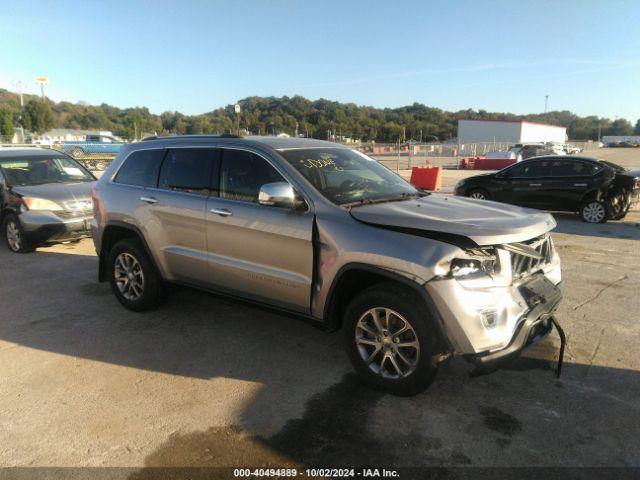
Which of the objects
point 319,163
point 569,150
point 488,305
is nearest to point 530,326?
point 488,305

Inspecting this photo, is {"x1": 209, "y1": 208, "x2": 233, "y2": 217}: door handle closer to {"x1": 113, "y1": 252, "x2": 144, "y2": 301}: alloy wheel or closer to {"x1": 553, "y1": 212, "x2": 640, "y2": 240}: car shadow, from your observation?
{"x1": 113, "y1": 252, "x2": 144, "y2": 301}: alloy wheel

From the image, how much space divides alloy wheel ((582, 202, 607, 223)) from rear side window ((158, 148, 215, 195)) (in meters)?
9.48

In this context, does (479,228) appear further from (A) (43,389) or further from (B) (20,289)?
(B) (20,289)

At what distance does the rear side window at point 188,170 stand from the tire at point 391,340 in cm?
196

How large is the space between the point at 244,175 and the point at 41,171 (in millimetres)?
6416

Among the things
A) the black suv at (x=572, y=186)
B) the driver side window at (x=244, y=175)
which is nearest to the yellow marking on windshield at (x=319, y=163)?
the driver side window at (x=244, y=175)

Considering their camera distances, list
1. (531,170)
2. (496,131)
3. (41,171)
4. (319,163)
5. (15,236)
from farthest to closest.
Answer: (496,131) → (531,170) → (41,171) → (15,236) → (319,163)

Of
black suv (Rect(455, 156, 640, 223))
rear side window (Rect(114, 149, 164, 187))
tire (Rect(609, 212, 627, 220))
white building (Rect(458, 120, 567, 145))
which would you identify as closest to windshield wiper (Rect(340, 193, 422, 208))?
rear side window (Rect(114, 149, 164, 187))

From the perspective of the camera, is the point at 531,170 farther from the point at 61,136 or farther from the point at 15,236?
the point at 61,136

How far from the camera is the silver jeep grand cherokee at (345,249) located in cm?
309

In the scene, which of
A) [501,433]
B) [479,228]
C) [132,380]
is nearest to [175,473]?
[132,380]

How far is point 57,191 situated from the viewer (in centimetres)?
822

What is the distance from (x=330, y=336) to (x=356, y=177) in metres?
1.54

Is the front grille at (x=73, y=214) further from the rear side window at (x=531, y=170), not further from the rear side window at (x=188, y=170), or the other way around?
the rear side window at (x=531, y=170)
